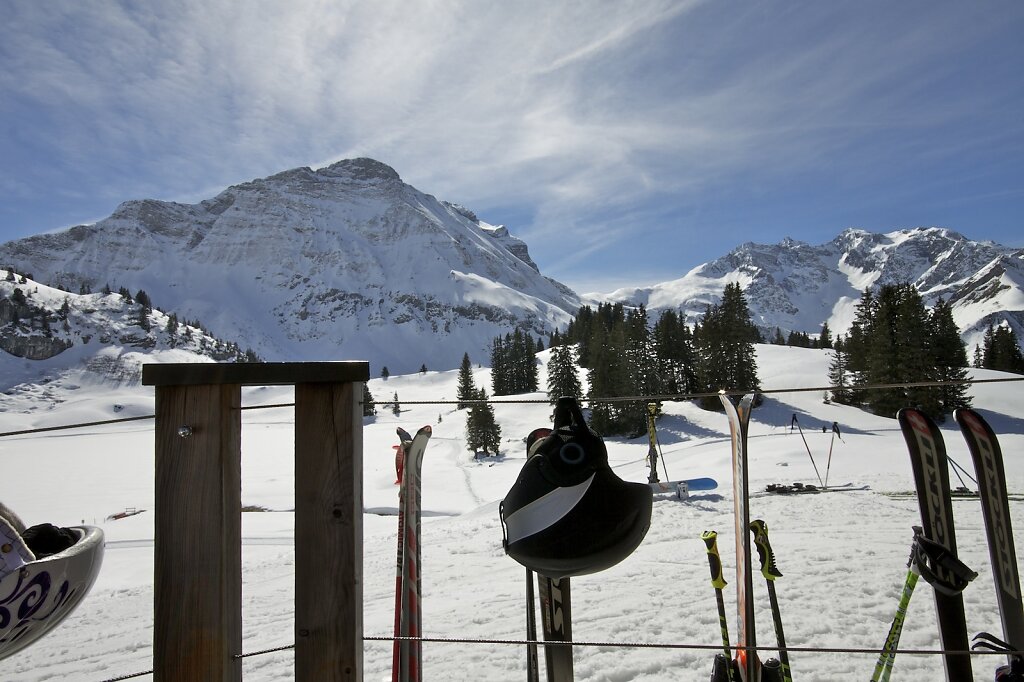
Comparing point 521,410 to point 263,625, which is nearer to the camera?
point 263,625

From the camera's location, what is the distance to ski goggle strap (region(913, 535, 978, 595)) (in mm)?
2488

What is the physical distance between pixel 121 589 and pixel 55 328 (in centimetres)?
15788

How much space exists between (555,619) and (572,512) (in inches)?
48.3

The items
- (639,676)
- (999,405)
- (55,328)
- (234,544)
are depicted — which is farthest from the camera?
(55,328)

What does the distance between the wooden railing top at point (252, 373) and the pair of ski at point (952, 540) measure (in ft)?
8.04

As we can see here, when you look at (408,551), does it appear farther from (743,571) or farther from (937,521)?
(937,521)

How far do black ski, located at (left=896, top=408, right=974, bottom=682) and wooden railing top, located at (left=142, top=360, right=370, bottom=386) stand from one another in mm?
2361

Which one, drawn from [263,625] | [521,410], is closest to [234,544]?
[263,625]

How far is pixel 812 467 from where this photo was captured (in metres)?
19.5

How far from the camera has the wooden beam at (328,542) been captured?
6.07 feet

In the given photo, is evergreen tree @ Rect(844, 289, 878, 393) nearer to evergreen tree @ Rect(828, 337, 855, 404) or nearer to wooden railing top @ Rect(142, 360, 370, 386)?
→ evergreen tree @ Rect(828, 337, 855, 404)

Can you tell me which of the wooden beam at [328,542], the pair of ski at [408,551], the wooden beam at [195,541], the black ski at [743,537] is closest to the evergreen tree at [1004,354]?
the black ski at [743,537]

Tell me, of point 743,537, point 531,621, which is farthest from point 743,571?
point 531,621

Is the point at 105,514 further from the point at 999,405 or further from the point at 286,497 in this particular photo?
the point at 999,405
